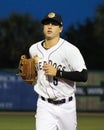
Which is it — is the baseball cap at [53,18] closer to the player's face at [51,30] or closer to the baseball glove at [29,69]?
Result: the player's face at [51,30]

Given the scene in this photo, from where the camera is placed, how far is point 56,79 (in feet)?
20.6

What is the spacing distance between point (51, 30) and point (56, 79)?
22.8 inches

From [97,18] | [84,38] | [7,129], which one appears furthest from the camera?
[84,38]

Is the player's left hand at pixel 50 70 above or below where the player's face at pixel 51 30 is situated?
below

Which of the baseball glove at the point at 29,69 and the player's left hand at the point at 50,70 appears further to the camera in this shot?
the baseball glove at the point at 29,69

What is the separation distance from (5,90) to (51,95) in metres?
13.6

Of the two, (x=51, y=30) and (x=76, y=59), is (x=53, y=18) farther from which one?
(x=76, y=59)

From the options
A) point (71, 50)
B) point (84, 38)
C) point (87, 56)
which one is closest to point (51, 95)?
point (71, 50)

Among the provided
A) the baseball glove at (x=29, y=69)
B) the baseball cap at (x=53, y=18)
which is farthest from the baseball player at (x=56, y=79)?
the baseball glove at (x=29, y=69)

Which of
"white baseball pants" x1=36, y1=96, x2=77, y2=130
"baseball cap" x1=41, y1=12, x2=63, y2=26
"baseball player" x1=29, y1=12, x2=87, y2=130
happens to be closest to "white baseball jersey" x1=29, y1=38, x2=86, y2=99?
"baseball player" x1=29, y1=12, x2=87, y2=130

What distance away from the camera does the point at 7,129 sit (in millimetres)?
13180

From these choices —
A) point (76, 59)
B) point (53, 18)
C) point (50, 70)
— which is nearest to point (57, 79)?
point (50, 70)

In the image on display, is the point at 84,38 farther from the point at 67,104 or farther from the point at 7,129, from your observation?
the point at 67,104

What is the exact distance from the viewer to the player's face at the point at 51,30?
6.20 meters
